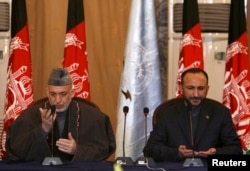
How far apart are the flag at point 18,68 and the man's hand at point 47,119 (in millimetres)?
1481

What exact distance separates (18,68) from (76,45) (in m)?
0.60

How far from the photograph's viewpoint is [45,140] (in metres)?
4.85

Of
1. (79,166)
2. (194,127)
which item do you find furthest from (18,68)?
(79,166)

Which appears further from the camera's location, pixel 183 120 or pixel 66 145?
pixel 183 120

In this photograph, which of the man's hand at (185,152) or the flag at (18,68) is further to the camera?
the flag at (18,68)

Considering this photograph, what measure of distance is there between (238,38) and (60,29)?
193cm

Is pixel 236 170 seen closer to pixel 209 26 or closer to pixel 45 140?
pixel 45 140

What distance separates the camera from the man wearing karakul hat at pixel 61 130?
4840 mm

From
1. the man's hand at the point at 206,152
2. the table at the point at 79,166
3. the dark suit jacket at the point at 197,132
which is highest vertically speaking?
the dark suit jacket at the point at 197,132

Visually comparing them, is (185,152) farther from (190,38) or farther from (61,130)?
(190,38)

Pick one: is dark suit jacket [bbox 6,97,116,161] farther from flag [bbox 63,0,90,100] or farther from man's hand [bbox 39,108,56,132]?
flag [bbox 63,0,90,100]

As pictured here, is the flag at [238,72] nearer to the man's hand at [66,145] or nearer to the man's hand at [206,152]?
the man's hand at [206,152]

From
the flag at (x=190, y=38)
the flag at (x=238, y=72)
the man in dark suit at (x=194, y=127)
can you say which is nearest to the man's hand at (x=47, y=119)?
the man in dark suit at (x=194, y=127)

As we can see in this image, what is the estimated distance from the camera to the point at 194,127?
5.30 m
